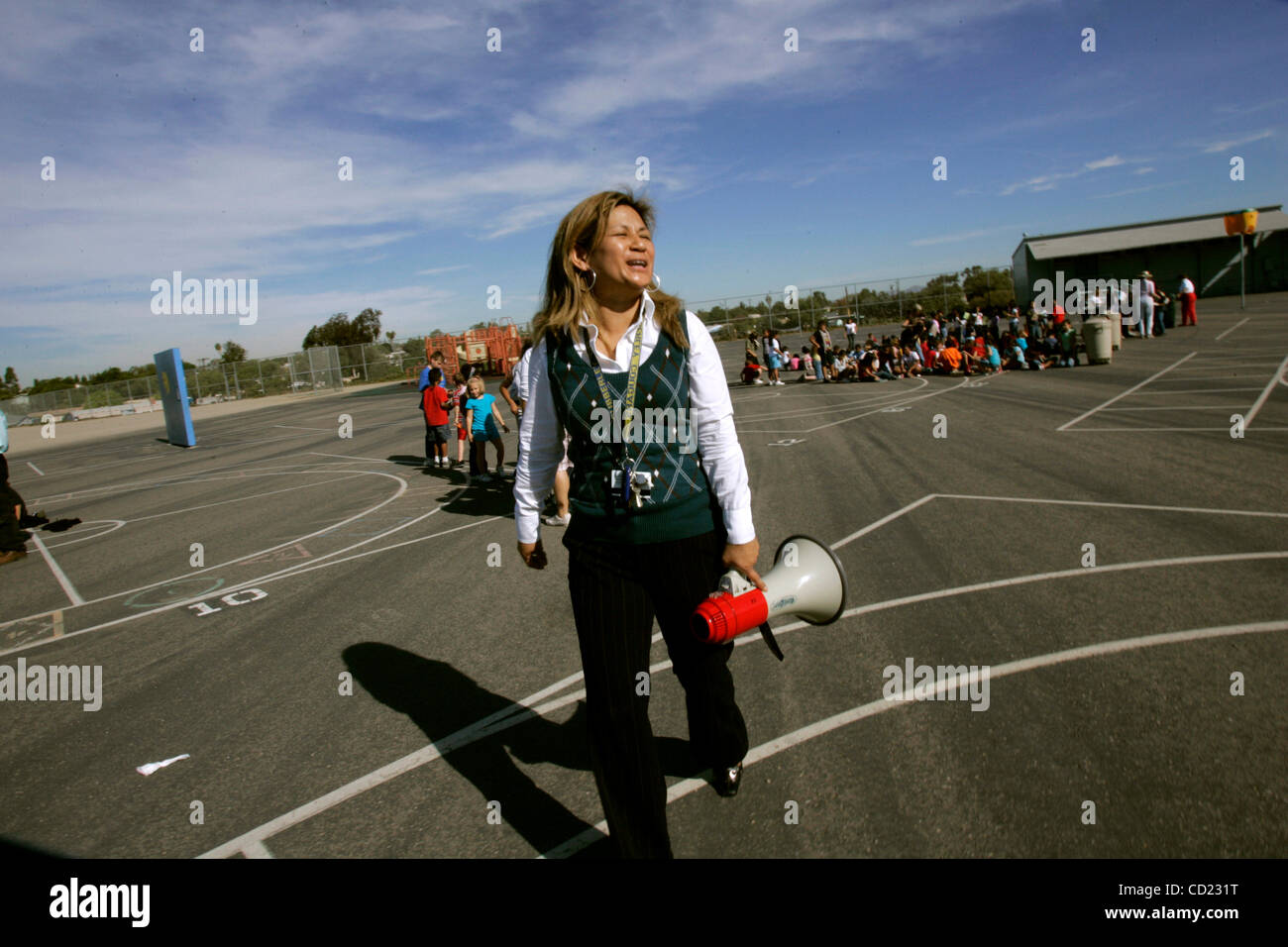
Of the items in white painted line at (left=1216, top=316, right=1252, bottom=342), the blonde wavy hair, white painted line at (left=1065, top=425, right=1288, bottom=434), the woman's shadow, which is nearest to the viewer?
the blonde wavy hair

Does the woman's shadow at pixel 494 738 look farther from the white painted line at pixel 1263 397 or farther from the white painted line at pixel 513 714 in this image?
the white painted line at pixel 1263 397

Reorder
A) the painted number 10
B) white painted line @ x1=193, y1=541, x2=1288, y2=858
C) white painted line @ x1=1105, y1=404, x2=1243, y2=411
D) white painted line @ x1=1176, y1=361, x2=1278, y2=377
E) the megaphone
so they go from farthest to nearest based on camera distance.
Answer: white painted line @ x1=1176, y1=361, x2=1278, y2=377, white painted line @ x1=1105, y1=404, x2=1243, y2=411, the painted number 10, white painted line @ x1=193, y1=541, x2=1288, y2=858, the megaphone

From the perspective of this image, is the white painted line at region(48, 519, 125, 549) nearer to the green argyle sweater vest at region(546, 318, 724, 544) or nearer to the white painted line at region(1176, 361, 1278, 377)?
the green argyle sweater vest at region(546, 318, 724, 544)

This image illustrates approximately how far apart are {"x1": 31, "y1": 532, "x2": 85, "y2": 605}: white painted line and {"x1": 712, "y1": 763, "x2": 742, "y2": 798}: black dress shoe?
23.6 feet

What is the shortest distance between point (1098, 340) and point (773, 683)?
65.7 feet

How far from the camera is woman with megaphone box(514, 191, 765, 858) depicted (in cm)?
249

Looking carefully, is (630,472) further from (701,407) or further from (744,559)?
(744,559)

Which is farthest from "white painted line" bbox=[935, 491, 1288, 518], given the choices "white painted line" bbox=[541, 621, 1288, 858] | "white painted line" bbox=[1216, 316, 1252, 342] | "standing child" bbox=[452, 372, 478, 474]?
"white painted line" bbox=[1216, 316, 1252, 342]

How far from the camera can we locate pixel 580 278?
2654 millimetres

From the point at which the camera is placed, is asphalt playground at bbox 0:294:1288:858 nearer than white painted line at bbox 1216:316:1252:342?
Yes

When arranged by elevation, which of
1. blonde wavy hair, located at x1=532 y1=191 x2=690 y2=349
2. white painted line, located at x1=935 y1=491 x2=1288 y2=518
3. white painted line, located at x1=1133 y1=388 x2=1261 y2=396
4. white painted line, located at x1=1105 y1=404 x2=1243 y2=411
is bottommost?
white painted line, located at x1=935 y1=491 x2=1288 y2=518

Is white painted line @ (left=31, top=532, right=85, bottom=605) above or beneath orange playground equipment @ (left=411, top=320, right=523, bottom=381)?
beneath

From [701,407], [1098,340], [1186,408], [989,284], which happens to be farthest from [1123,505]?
[989,284]
